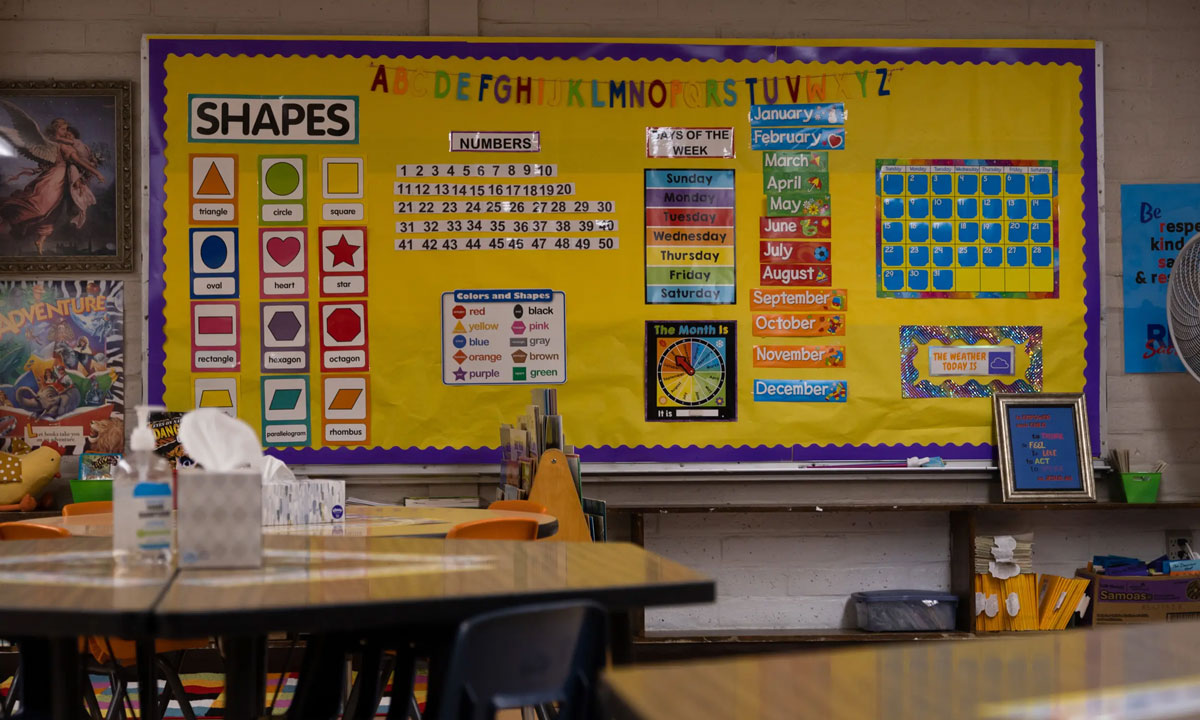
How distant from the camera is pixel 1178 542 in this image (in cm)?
464

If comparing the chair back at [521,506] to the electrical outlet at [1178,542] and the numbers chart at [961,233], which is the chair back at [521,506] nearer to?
the numbers chart at [961,233]

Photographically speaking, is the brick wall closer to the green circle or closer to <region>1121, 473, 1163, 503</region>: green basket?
<region>1121, 473, 1163, 503</region>: green basket

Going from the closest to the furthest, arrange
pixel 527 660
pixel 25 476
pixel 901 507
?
pixel 527 660 → pixel 25 476 → pixel 901 507

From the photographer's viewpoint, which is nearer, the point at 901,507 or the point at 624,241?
the point at 901,507

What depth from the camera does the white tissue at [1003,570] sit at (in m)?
4.37

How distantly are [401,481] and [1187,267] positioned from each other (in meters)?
3.21

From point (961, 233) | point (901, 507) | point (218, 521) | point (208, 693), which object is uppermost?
point (961, 233)

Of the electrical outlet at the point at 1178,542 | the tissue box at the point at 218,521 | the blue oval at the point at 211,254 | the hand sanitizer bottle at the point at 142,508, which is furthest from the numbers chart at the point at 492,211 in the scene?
the tissue box at the point at 218,521

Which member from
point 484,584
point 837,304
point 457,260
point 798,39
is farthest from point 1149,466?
point 484,584

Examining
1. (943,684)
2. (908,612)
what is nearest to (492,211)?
(908,612)

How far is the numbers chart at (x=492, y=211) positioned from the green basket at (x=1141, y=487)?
228 centimetres

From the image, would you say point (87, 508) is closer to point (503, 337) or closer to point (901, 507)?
point (503, 337)

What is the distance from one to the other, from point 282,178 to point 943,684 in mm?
3990

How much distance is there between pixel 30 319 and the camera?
4.40m
